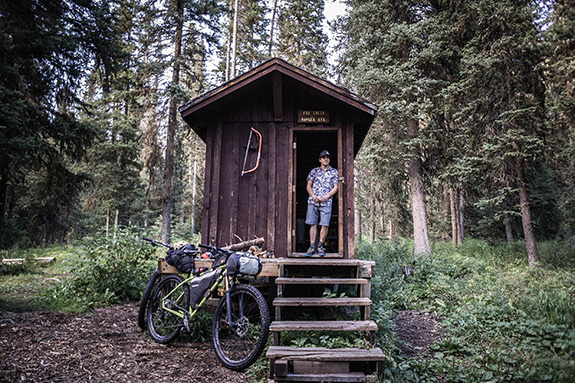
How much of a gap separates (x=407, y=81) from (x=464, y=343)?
30.5 ft

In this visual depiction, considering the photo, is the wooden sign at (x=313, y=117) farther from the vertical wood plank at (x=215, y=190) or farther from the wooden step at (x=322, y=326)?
the wooden step at (x=322, y=326)

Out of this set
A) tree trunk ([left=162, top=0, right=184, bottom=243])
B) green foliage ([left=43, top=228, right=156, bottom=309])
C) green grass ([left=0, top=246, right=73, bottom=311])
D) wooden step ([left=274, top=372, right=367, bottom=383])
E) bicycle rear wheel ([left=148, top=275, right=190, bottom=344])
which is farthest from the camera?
tree trunk ([left=162, top=0, right=184, bottom=243])

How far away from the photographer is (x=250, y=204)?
6629mm

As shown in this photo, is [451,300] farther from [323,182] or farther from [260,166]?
[260,166]

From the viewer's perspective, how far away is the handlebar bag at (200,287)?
14.9 ft

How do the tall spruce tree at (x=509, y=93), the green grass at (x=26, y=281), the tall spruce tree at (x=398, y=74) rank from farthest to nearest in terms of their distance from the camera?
the tall spruce tree at (x=398, y=74)
the tall spruce tree at (x=509, y=93)
the green grass at (x=26, y=281)

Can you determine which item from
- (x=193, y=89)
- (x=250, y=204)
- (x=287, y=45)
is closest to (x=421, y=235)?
(x=250, y=204)

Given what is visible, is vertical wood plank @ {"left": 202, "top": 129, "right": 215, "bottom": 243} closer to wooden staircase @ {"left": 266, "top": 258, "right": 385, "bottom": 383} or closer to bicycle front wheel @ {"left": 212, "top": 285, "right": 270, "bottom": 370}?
wooden staircase @ {"left": 266, "top": 258, "right": 385, "bottom": 383}

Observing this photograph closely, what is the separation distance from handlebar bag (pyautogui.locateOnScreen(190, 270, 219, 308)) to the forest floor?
0.78 metres

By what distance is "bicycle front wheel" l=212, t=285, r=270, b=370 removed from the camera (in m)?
3.87

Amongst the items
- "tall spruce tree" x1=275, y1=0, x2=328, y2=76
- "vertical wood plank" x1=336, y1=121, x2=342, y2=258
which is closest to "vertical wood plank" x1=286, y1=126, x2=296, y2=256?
"vertical wood plank" x1=336, y1=121, x2=342, y2=258

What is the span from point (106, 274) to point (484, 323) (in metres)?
7.64

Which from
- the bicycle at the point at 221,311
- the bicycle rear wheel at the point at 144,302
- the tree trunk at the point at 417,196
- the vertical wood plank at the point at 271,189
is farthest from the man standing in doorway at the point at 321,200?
the tree trunk at the point at 417,196

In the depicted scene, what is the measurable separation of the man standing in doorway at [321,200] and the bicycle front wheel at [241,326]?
6.96 ft
